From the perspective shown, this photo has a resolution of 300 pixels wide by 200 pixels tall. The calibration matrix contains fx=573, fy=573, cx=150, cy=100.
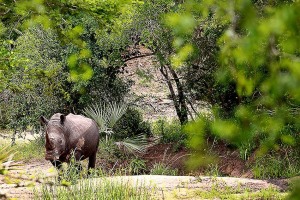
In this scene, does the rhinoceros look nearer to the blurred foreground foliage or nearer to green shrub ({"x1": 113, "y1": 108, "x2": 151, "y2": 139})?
green shrub ({"x1": 113, "y1": 108, "x2": 151, "y2": 139})

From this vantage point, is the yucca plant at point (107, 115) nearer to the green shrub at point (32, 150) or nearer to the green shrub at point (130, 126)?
the green shrub at point (130, 126)

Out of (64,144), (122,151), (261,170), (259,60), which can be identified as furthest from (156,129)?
(259,60)

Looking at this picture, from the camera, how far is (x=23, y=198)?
758 centimetres

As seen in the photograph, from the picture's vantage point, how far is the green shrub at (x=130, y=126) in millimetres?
14719

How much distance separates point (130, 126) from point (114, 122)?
1.17m

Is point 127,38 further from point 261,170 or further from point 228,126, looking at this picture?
point 228,126

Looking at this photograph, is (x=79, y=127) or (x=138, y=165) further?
(x=138, y=165)

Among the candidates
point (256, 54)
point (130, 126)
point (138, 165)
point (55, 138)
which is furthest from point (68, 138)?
point (256, 54)

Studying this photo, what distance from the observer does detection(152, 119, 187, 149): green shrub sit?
1454cm

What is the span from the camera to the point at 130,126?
15.0m

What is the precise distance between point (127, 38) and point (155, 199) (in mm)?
7847

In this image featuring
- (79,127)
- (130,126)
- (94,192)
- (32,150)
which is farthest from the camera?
(32,150)

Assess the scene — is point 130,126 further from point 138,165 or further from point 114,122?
point 138,165

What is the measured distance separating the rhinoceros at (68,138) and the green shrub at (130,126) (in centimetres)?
397
